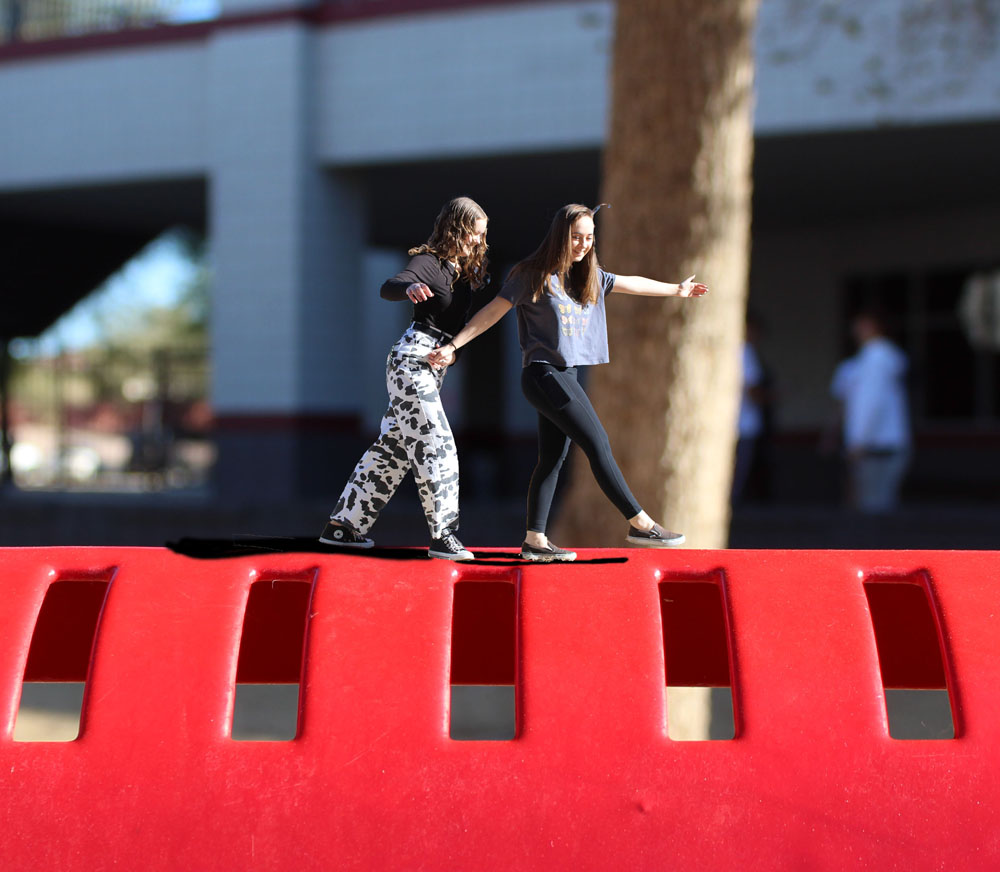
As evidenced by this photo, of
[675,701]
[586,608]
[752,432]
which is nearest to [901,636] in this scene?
[586,608]

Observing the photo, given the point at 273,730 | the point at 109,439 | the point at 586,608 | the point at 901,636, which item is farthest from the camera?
the point at 109,439

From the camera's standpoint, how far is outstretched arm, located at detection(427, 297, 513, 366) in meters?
1.74

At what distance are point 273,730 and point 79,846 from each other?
5.49 m

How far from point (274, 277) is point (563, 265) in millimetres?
11461

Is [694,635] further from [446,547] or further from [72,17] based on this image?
[72,17]

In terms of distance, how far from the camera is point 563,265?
171 centimetres

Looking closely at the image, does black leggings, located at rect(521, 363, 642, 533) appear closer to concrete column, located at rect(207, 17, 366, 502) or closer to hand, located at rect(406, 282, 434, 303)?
hand, located at rect(406, 282, 434, 303)

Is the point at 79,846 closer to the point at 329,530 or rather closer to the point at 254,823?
the point at 254,823

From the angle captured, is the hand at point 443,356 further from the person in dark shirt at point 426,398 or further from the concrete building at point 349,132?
the concrete building at point 349,132

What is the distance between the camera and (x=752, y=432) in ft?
35.6

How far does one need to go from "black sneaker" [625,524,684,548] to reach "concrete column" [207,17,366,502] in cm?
1122

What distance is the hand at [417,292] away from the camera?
1.67 meters

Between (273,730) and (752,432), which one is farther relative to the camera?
(752,432)

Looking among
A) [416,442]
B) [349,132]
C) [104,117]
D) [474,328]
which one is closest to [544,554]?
[416,442]
